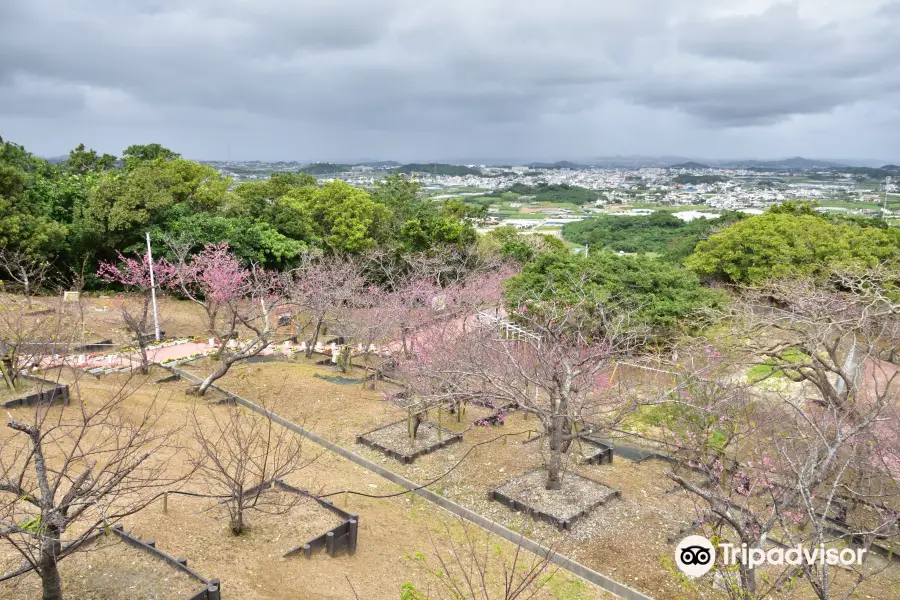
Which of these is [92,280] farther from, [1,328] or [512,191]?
[512,191]

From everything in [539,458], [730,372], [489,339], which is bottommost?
[539,458]

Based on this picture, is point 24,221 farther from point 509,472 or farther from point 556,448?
point 556,448

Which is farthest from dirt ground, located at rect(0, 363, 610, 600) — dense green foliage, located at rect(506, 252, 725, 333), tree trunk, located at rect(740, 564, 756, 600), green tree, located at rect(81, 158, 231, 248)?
green tree, located at rect(81, 158, 231, 248)

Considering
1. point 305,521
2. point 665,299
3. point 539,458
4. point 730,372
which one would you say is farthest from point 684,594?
point 665,299

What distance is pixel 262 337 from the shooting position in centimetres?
1238

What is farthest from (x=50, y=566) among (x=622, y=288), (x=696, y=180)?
(x=696, y=180)

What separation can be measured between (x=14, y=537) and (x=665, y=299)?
15.0m

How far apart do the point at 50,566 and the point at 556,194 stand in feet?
330

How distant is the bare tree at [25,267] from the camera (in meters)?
17.5

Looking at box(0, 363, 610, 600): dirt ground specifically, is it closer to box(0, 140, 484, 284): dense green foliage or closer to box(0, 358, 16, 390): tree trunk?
box(0, 358, 16, 390): tree trunk

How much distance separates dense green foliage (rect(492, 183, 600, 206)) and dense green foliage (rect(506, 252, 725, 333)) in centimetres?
7863

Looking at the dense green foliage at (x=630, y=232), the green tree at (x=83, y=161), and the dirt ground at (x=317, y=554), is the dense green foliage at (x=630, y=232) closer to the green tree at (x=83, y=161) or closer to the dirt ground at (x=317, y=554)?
the green tree at (x=83, y=161)

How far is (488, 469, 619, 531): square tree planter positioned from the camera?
8102mm

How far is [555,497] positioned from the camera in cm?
857
